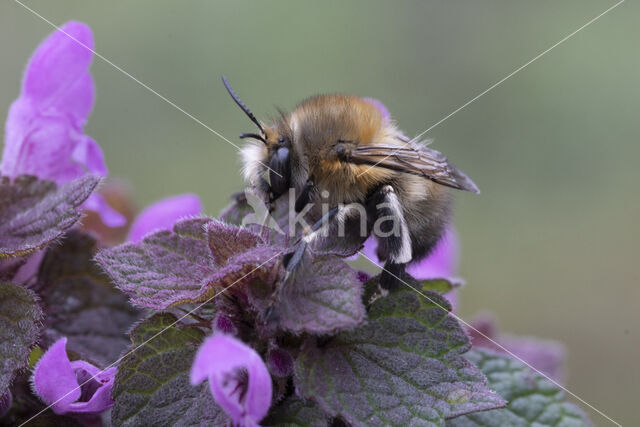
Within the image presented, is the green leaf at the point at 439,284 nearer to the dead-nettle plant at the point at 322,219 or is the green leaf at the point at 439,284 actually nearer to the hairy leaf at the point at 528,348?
the dead-nettle plant at the point at 322,219

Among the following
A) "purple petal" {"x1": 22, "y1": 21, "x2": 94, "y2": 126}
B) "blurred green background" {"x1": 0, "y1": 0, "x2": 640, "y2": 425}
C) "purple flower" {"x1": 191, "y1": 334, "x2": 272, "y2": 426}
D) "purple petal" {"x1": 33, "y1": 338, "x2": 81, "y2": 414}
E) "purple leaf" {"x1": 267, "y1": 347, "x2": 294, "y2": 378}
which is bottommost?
"purple petal" {"x1": 33, "y1": 338, "x2": 81, "y2": 414}

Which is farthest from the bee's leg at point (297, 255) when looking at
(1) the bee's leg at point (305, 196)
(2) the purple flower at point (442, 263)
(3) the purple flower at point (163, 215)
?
(2) the purple flower at point (442, 263)

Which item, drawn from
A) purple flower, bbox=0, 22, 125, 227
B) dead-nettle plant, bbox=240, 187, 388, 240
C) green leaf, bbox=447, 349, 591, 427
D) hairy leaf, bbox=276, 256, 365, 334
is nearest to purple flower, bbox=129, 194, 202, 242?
purple flower, bbox=0, 22, 125, 227

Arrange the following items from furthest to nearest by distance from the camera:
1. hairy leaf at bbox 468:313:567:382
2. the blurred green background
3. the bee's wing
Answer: the blurred green background → hairy leaf at bbox 468:313:567:382 → the bee's wing

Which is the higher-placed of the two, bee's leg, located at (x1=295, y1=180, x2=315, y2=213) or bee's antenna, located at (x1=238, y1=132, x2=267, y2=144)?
bee's antenna, located at (x1=238, y1=132, x2=267, y2=144)

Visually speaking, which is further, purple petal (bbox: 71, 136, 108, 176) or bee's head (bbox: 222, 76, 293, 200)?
purple petal (bbox: 71, 136, 108, 176)

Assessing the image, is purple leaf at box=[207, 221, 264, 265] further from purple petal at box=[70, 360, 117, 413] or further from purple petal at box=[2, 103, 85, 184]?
purple petal at box=[2, 103, 85, 184]

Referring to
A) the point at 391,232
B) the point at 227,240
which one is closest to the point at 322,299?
the point at 227,240

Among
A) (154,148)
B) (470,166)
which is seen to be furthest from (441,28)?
(154,148)
